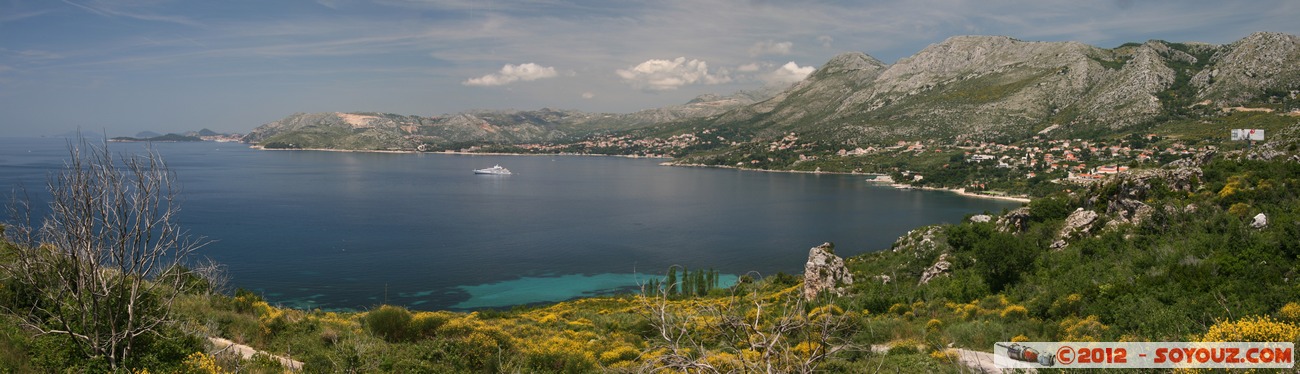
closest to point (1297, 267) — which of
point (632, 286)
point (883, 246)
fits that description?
point (632, 286)

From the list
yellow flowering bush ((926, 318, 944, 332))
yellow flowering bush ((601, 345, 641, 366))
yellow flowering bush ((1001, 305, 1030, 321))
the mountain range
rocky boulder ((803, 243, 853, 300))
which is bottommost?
rocky boulder ((803, 243, 853, 300))

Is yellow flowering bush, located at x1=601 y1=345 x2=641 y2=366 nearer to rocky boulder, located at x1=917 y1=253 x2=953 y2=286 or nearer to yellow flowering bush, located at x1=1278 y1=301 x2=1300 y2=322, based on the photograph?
yellow flowering bush, located at x1=1278 y1=301 x2=1300 y2=322

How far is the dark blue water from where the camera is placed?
37.0 metres

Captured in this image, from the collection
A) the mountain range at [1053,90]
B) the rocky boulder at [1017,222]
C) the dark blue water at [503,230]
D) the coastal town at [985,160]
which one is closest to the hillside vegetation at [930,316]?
the rocky boulder at [1017,222]

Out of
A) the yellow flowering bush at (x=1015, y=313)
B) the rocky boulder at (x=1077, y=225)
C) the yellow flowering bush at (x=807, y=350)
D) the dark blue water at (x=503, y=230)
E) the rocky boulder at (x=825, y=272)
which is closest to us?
the yellow flowering bush at (x=807, y=350)

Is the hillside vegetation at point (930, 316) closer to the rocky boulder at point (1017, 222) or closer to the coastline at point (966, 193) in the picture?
the rocky boulder at point (1017, 222)

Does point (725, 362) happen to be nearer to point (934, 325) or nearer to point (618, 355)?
point (618, 355)

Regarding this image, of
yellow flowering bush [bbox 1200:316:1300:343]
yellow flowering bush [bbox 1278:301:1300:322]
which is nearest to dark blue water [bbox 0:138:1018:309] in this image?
yellow flowering bush [bbox 1200:316:1300:343]

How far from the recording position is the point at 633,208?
70.7 metres

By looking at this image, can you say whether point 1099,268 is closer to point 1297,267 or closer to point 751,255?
point 1297,267

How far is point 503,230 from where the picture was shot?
5509 centimetres

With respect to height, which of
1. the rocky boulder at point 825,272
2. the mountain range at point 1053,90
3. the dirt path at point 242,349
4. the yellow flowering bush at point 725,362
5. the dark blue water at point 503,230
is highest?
the mountain range at point 1053,90

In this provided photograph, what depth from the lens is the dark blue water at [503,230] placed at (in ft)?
121

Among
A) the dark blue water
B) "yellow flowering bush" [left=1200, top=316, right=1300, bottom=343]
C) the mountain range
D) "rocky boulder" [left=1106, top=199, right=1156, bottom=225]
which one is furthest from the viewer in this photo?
the mountain range
